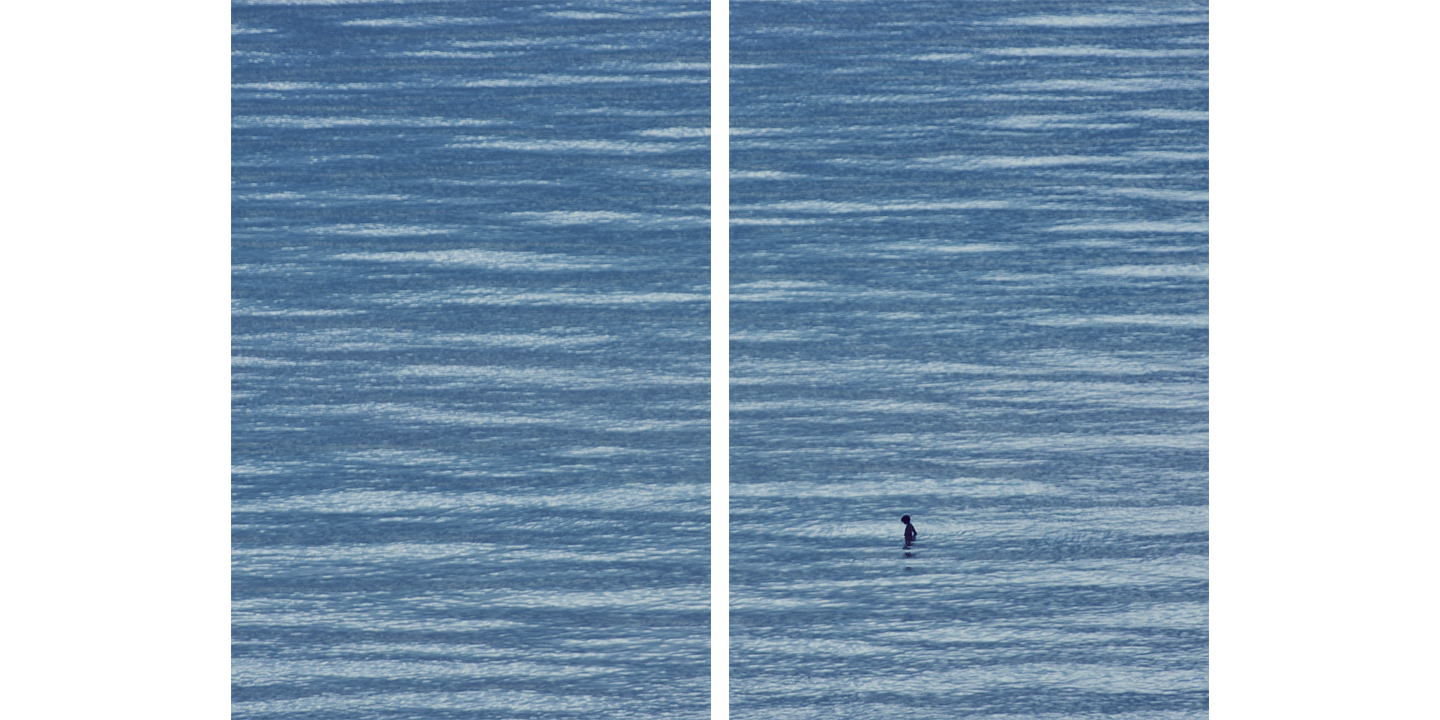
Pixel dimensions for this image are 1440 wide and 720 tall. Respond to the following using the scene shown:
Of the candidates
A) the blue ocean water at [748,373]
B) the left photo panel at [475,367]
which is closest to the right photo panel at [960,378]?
the blue ocean water at [748,373]

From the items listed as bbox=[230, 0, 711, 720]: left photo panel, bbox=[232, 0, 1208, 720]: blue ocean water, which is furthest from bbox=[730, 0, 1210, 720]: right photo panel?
bbox=[230, 0, 711, 720]: left photo panel

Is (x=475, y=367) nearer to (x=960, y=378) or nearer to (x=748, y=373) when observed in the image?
(x=748, y=373)

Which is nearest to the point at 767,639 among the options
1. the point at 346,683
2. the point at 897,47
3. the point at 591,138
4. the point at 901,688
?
the point at 901,688

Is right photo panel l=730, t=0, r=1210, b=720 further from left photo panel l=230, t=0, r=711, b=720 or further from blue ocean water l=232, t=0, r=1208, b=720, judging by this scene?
left photo panel l=230, t=0, r=711, b=720

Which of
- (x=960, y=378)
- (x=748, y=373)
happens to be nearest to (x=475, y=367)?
(x=748, y=373)

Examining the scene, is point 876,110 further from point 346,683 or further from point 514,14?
point 346,683
